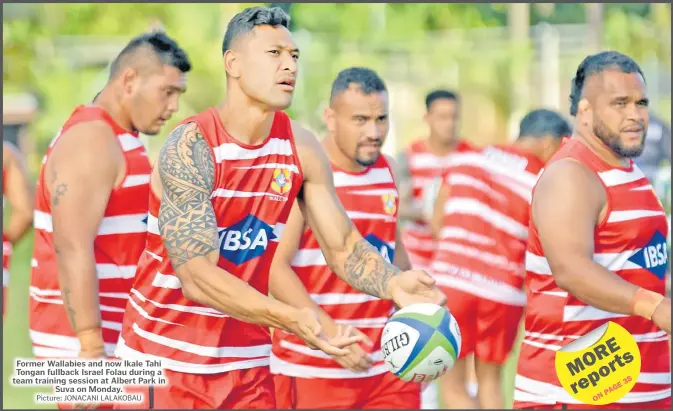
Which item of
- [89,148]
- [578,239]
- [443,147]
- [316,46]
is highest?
[316,46]

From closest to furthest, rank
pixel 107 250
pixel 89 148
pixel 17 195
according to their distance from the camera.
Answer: pixel 89 148 → pixel 107 250 → pixel 17 195

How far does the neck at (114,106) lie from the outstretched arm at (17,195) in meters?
2.66

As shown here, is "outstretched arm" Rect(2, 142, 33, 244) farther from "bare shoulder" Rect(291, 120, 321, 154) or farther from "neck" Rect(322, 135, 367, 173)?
"bare shoulder" Rect(291, 120, 321, 154)

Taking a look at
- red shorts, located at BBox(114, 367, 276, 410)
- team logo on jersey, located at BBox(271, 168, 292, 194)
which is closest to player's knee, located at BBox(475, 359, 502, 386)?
red shorts, located at BBox(114, 367, 276, 410)

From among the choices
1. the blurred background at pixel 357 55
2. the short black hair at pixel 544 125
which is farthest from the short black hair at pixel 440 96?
the blurred background at pixel 357 55

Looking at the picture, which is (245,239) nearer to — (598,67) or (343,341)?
(343,341)

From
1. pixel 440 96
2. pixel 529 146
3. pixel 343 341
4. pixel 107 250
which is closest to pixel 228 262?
pixel 343 341

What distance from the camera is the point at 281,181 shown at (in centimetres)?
569

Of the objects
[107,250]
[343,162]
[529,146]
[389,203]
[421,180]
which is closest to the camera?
[107,250]

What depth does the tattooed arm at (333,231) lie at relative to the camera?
5680 millimetres

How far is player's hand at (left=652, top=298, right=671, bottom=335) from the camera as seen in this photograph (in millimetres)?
5605

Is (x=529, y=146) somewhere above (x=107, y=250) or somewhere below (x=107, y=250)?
Answer: above

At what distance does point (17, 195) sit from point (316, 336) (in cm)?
504

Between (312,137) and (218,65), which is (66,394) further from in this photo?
(218,65)
